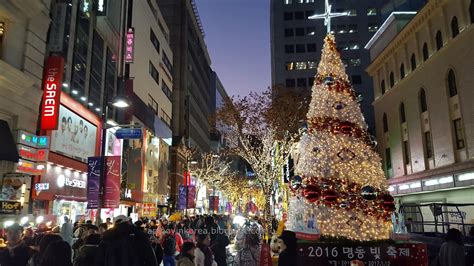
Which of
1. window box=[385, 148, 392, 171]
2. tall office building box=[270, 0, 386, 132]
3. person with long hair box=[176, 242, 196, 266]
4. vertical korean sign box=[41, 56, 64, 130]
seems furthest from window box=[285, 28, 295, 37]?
person with long hair box=[176, 242, 196, 266]

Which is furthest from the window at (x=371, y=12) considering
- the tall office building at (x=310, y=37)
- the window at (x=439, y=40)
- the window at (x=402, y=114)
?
the window at (x=439, y=40)

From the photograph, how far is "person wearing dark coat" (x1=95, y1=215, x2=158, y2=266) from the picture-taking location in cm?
532

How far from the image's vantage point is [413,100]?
99.6 ft

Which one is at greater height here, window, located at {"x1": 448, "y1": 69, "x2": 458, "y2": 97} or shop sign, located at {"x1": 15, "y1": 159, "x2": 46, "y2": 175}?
window, located at {"x1": 448, "y1": 69, "x2": 458, "y2": 97}

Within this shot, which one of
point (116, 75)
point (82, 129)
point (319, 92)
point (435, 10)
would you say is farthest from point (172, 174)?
point (319, 92)

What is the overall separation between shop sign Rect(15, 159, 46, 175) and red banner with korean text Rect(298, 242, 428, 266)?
12.2m

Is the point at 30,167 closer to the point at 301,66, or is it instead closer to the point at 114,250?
the point at 114,250

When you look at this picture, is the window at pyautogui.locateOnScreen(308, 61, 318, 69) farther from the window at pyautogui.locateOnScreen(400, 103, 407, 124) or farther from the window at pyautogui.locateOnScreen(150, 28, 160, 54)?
the window at pyautogui.locateOnScreen(400, 103, 407, 124)

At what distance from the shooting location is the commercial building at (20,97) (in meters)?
14.0

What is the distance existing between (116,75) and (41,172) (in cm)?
1511

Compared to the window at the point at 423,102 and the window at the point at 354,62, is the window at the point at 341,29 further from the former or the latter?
the window at the point at 423,102

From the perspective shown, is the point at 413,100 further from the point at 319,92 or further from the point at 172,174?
the point at 172,174

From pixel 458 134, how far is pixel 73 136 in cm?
2289

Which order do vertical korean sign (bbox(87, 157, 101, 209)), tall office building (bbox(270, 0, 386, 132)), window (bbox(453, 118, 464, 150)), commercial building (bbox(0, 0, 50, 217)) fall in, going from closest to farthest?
vertical korean sign (bbox(87, 157, 101, 209)) → commercial building (bbox(0, 0, 50, 217)) → window (bbox(453, 118, 464, 150)) → tall office building (bbox(270, 0, 386, 132))
